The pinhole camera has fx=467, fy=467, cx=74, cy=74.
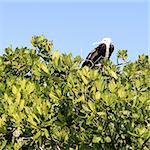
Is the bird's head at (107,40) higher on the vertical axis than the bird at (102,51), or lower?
higher

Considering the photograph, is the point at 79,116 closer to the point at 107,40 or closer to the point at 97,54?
the point at 97,54

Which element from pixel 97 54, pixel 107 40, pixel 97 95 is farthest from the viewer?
pixel 107 40

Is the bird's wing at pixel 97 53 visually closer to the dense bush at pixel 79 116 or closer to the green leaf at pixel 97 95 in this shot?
the dense bush at pixel 79 116

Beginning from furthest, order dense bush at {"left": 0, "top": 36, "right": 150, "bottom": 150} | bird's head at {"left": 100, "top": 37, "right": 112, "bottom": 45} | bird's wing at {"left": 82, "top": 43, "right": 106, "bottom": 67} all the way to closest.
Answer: bird's head at {"left": 100, "top": 37, "right": 112, "bottom": 45}, bird's wing at {"left": 82, "top": 43, "right": 106, "bottom": 67}, dense bush at {"left": 0, "top": 36, "right": 150, "bottom": 150}

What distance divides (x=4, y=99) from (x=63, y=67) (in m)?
0.82

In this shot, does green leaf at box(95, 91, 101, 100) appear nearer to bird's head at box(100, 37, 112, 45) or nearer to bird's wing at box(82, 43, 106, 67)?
bird's wing at box(82, 43, 106, 67)

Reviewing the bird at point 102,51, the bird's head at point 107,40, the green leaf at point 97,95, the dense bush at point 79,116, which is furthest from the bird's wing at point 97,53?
the green leaf at point 97,95

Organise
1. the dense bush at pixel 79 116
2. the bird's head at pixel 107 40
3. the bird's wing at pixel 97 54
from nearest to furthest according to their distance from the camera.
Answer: the dense bush at pixel 79 116
the bird's wing at pixel 97 54
the bird's head at pixel 107 40

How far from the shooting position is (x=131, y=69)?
532 centimetres

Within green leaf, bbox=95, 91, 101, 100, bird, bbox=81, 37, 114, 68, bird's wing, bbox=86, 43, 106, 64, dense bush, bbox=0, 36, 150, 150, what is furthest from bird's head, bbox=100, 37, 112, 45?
green leaf, bbox=95, 91, 101, 100

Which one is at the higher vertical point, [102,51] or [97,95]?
[102,51]

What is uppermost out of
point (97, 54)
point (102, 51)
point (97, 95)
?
point (102, 51)

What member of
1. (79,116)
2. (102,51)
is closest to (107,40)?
(102,51)

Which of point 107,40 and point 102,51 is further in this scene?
point 107,40
